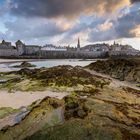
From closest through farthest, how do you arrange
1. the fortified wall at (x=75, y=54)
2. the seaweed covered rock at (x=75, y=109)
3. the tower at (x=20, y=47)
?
the seaweed covered rock at (x=75, y=109) → the tower at (x=20, y=47) → the fortified wall at (x=75, y=54)

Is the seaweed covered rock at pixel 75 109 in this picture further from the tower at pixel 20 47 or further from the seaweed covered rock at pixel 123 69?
the tower at pixel 20 47


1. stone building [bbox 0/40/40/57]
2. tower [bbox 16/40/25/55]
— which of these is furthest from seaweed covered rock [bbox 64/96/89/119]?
tower [bbox 16/40/25/55]

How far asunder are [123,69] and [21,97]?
1337 centimetres

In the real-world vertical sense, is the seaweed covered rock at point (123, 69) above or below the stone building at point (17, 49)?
above

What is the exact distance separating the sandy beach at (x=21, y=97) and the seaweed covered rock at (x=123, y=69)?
31.0 ft

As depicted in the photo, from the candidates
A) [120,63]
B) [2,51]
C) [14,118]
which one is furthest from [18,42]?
[14,118]

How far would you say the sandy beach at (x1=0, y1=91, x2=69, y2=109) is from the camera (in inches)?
596

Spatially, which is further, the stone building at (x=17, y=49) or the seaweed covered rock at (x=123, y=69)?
the stone building at (x=17, y=49)

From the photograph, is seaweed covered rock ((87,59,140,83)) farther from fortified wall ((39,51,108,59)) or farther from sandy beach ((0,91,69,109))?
fortified wall ((39,51,108,59))

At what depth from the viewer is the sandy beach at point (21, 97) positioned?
15.1 meters

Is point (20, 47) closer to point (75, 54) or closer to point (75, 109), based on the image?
point (75, 54)

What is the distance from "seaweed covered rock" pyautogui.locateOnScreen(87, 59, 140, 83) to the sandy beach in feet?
31.0

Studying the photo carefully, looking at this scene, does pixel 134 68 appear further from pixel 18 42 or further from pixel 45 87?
pixel 18 42

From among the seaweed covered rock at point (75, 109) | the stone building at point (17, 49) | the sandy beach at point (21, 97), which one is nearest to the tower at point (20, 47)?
the stone building at point (17, 49)
